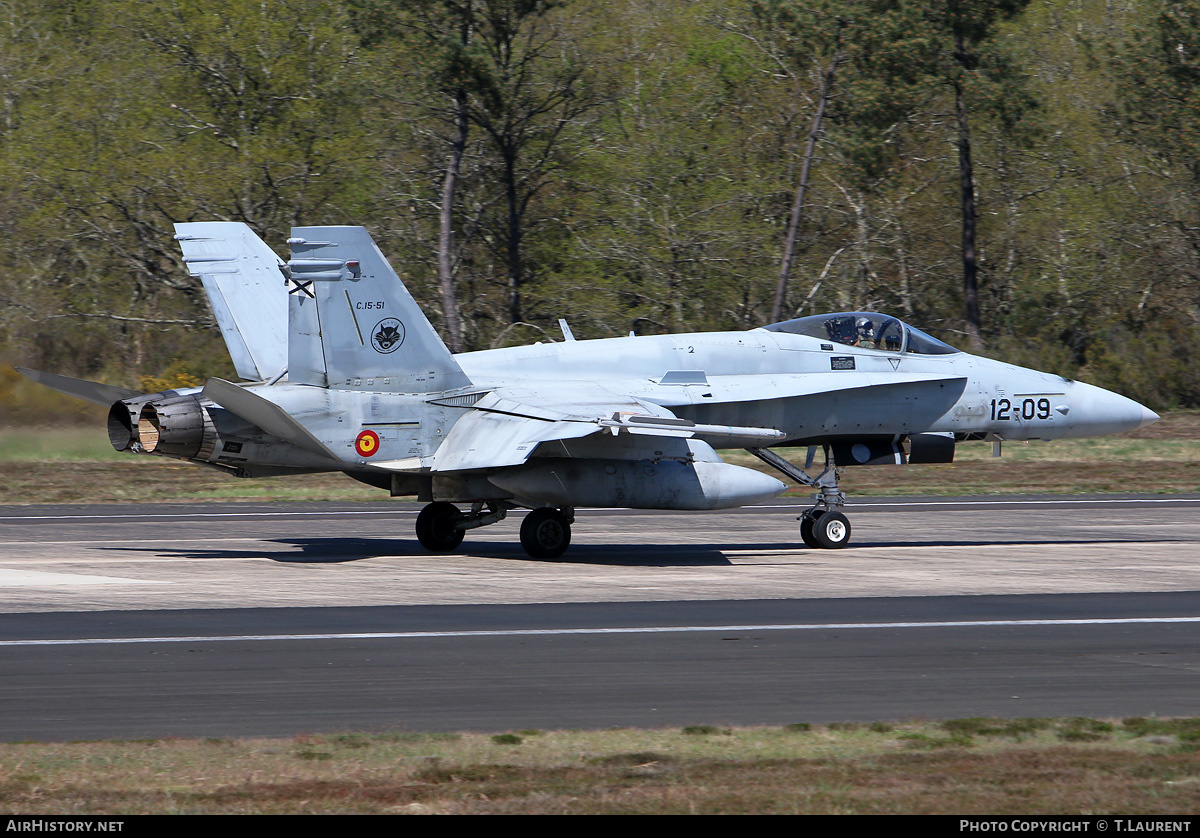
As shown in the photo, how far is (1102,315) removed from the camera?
Result: 45562mm

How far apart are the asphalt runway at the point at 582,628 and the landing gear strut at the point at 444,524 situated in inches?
14.5

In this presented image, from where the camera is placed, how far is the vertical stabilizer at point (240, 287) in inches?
736

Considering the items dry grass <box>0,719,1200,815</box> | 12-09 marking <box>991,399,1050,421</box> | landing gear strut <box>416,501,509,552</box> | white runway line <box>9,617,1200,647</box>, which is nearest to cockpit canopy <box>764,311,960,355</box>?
12-09 marking <box>991,399,1050,421</box>

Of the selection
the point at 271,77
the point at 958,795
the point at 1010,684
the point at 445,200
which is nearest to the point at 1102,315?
the point at 445,200

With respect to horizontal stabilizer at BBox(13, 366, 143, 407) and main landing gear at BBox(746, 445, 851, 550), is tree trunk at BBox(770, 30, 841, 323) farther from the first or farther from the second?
horizontal stabilizer at BBox(13, 366, 143, 407)

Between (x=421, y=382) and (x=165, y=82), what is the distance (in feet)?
97.0

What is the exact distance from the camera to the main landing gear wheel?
1898 cm

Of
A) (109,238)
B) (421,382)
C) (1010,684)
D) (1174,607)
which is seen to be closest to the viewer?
(1010,684)

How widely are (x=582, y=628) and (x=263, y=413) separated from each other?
586 cm

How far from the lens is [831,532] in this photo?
748 inches

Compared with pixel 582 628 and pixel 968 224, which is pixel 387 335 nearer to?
pixel 582 628

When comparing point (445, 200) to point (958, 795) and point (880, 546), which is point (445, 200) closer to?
point (880, 546)

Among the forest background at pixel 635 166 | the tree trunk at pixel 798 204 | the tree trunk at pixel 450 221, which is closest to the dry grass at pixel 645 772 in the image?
the forest background at pixel 635 166

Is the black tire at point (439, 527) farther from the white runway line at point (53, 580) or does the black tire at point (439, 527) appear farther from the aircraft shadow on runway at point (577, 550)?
the white runway line at point (53, 580)
